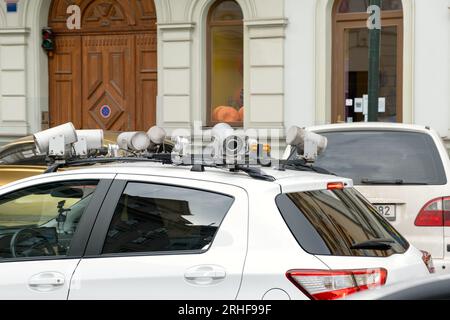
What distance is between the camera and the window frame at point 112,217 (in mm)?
4023

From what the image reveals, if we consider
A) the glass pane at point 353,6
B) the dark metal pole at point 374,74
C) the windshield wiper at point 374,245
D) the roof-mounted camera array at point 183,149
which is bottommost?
the windshield wiper at point 374,245

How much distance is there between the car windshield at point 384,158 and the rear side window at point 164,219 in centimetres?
301

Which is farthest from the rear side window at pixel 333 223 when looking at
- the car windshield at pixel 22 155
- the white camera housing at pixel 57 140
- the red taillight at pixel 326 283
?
the car windshield at pixel 22 155

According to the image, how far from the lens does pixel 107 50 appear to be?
16125 millimetres

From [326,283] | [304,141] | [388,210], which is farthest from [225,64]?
[326,283]

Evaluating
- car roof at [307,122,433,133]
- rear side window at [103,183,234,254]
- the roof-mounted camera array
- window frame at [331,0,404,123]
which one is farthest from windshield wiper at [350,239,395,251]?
window frame at [331,0,404,123]

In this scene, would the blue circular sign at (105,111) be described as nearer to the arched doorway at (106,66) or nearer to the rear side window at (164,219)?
the arched doorway at (106,66)

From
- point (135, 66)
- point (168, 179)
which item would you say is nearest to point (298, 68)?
point (135, 66)

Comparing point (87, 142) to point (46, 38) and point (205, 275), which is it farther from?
point (46, 38)

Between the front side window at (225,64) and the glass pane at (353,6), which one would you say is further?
the front side window at (225,64)

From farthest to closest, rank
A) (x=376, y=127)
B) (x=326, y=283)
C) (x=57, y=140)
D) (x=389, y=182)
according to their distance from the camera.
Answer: (x=376, y=127)
(x=389, y=182)
(x=57, y=140)
(x=326, y=283)

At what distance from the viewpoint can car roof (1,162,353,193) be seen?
406 centimetres

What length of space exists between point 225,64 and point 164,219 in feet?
36.7

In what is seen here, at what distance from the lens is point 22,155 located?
955 centimetres
